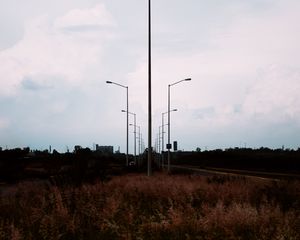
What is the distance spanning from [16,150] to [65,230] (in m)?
59.0

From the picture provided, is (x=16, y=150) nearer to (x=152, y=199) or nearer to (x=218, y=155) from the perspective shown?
(x=152, y=199)

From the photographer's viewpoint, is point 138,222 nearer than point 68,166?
Yes

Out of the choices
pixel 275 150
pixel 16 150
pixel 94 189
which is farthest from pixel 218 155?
pixel 94 189

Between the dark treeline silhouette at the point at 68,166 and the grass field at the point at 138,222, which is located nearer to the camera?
the grass field at the point at 138,222

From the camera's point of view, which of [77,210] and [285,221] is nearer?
[285,221]

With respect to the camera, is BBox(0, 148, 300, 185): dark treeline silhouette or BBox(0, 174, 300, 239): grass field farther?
BBox(0, 148, 300, 185): dark treeline silhouette

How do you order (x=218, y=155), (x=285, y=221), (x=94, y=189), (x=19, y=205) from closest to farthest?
(x=285, y=221), (x=19, y=205), (x=94, y=189), (x=218, y=155)

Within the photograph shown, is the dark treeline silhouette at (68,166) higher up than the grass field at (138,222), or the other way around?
the dark treeline silhouette at (68,166)

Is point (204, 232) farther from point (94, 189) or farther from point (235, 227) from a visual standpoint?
point (94, 189)

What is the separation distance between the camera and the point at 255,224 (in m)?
10.5

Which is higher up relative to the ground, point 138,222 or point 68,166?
point 68,166

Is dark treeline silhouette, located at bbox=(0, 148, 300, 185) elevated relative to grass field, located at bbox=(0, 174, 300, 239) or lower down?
elevated

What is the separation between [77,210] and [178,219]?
3.62 m

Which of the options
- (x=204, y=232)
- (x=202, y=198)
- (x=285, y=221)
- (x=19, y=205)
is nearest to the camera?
(x=204, y=232)
